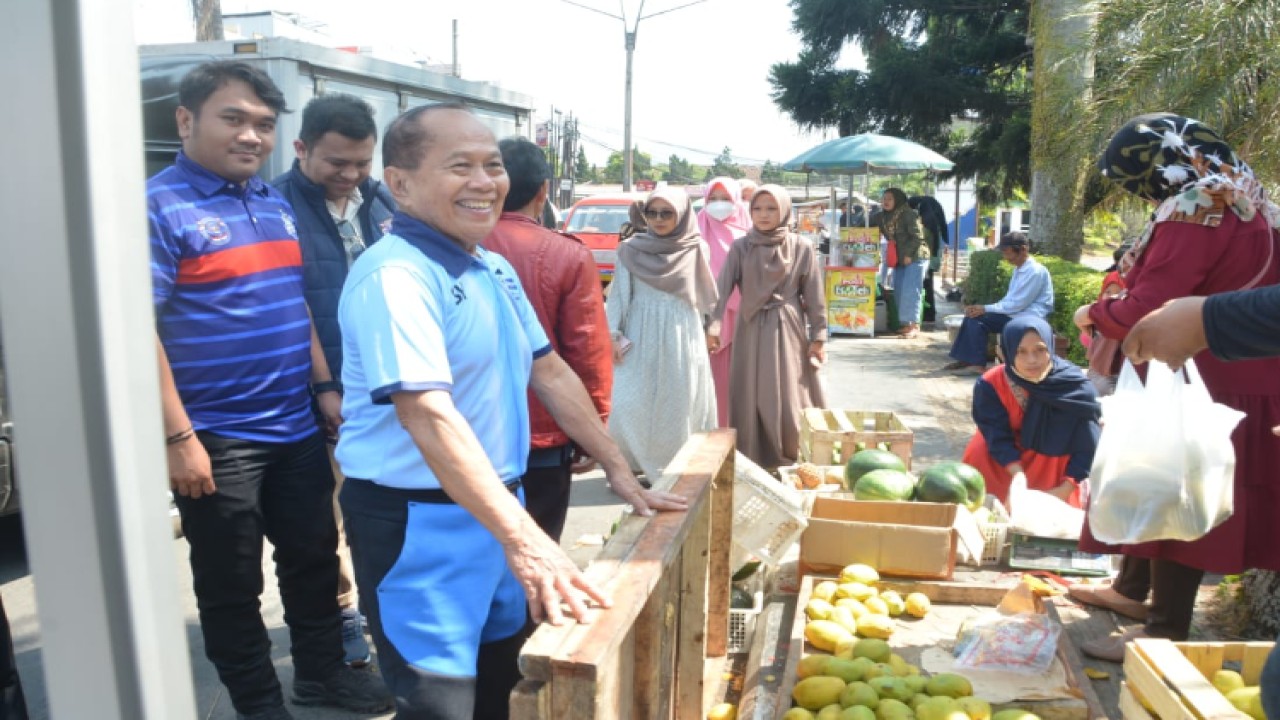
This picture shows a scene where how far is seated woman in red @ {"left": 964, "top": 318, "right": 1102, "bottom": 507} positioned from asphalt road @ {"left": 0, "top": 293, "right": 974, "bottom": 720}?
1.94 metres

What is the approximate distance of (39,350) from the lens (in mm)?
869

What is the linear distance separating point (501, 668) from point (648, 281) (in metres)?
3.76

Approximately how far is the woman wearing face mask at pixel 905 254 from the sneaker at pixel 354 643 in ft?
34.4

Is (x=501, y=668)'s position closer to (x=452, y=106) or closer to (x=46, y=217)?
(x=452, y=106)

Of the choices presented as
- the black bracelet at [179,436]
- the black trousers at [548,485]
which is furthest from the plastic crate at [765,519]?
the black bracelet at [179,436]

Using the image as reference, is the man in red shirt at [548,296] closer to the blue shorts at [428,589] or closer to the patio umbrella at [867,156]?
the blue shorts at [428,589]

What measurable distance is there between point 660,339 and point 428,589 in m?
4.02

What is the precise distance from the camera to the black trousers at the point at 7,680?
2.25 m

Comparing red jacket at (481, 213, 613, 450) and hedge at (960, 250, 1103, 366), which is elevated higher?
red jacket at (481, 213, 613, 450)

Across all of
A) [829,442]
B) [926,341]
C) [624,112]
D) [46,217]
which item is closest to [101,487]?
[46,217]

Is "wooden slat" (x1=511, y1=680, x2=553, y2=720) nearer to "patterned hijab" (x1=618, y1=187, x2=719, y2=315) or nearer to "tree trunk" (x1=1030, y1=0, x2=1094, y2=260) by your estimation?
"patterned hijab" (x1=618, y1=187, x2=719, y2=315)

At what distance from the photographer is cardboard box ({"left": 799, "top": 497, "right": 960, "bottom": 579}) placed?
3.91 m

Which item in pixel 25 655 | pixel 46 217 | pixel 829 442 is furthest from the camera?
pixel 829 442

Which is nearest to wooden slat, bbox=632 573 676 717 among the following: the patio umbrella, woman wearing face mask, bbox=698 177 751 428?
woman wearing face mask, bbox=698 177 751 428
